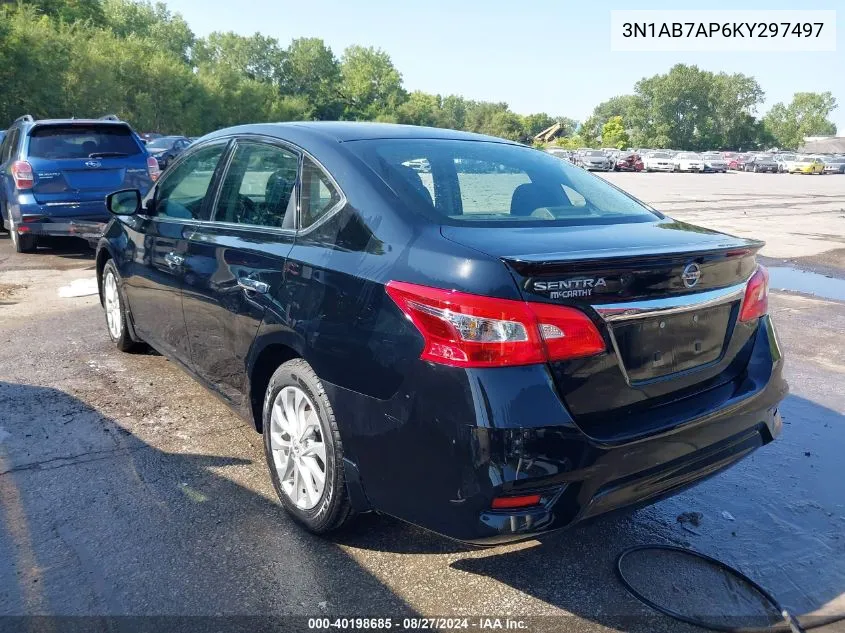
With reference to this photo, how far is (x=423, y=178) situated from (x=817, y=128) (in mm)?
158817

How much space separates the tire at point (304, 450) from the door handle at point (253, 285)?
346mm

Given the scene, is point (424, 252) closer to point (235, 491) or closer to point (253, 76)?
point (235, 491)

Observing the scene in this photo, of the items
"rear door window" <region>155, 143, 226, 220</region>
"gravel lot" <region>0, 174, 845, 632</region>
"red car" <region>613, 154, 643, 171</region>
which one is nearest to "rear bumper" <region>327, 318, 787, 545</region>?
"gravel lot" <region>0, 174, 845, 632</region>

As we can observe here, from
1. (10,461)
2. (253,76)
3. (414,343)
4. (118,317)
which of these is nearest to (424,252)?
(414,343)

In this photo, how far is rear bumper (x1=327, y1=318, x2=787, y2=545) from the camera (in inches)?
91.0

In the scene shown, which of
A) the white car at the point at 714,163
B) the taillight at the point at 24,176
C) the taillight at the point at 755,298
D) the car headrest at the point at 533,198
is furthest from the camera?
the white car at the point at 714,163

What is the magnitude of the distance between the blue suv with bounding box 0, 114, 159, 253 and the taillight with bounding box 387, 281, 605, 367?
8.20 m

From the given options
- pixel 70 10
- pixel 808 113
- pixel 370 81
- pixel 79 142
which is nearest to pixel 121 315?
pixel 79 142

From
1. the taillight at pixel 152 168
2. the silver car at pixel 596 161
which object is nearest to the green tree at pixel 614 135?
the silver car at pixel 596 161

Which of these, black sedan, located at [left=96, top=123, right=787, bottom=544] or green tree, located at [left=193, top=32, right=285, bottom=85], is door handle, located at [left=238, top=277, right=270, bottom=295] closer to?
black sedan, located at [left=96, top=123, right=787, bottom=544]

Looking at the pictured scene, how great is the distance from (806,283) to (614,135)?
101 meters

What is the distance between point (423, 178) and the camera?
10.1 feet

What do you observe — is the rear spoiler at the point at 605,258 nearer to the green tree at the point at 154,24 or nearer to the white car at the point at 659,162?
the white car at the point at 659,162

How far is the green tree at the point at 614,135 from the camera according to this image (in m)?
102
